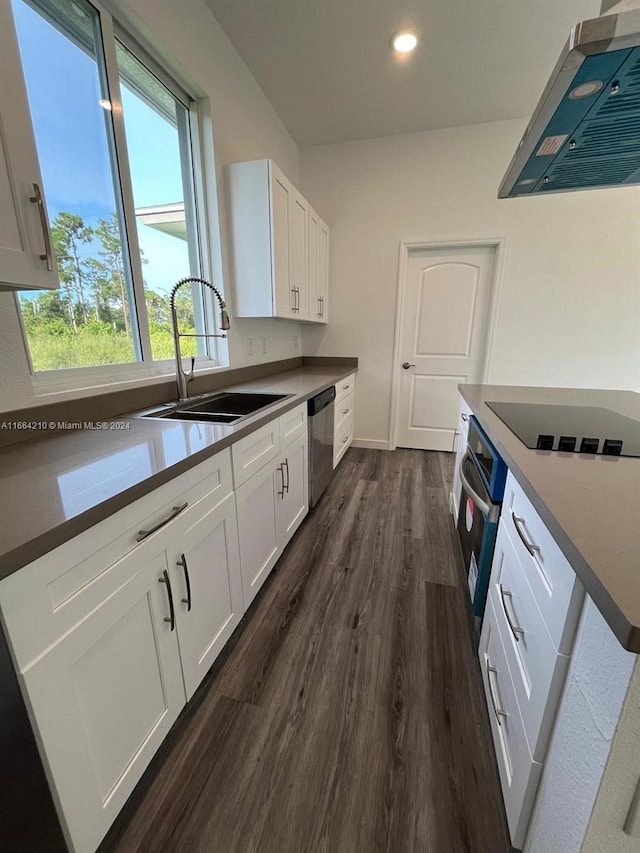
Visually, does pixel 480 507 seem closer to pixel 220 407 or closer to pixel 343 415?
pixel 220 407

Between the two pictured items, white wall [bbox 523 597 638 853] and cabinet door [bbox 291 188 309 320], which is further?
cabinet door [bbox 291 188 309 320]

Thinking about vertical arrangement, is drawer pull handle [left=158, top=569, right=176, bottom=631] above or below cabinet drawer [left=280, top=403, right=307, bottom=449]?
below

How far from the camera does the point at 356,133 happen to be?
3.10m

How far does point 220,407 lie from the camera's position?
2.01 meters

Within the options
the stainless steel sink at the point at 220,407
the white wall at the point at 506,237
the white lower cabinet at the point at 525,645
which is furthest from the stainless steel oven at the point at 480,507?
the white wall at the point at 506,237

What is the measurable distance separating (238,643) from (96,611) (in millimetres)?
871

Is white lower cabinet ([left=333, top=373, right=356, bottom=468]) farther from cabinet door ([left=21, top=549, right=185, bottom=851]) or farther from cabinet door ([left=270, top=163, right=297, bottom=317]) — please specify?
cabinet door ([left=21, top=549, right=185, bottom=851])

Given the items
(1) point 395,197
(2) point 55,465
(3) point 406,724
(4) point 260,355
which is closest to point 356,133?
(1) point 395,197

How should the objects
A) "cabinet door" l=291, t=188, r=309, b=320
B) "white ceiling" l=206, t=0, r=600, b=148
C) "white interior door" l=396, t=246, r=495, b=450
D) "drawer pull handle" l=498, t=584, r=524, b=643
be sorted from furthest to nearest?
"white interior door" l=396, t=246, r=495, b=450
"cabinet door" l=291, t=188, r=309, b=320
"white ceiling" l=206, t=0, r=600, b=148
"drawer pull handle" l=498, t=584, r=524, b=643

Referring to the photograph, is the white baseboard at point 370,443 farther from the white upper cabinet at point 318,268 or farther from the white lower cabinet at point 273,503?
the white lower cabinet at point 273,503

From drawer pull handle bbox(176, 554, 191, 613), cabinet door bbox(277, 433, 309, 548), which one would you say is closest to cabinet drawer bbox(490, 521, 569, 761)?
drawer pull handle bbox(176, 554, 191, 613)

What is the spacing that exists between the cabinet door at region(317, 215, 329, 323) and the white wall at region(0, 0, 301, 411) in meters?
0.52

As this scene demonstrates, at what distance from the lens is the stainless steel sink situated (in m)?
1.59

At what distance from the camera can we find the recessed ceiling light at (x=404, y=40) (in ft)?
6.69
